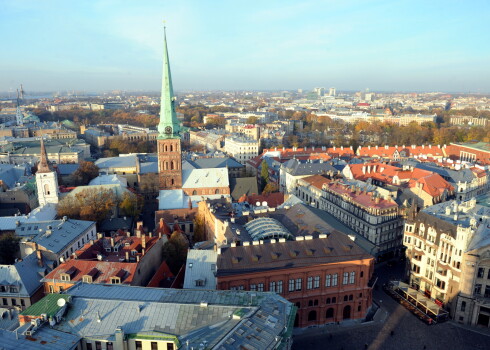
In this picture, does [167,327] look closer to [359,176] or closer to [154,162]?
[359,176]

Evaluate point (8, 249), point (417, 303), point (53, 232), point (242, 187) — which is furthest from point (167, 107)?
point (417, 303)

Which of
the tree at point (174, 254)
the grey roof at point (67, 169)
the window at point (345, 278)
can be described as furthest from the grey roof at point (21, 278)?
the grey roof at point (67, 169)

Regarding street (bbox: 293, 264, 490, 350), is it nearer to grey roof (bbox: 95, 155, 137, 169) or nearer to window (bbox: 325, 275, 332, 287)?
window (bbox: 325, 275, 332, 287)

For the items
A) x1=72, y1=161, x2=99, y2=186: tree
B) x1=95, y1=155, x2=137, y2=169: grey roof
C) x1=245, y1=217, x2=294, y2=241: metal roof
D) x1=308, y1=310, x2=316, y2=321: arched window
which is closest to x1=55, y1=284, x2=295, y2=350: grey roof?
x1=245, y1=217, x2=294, y2=241: metal roof

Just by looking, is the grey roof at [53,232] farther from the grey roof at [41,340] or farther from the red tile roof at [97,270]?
the grey roof at [41,340]

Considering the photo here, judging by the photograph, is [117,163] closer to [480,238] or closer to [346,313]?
[346,313]
